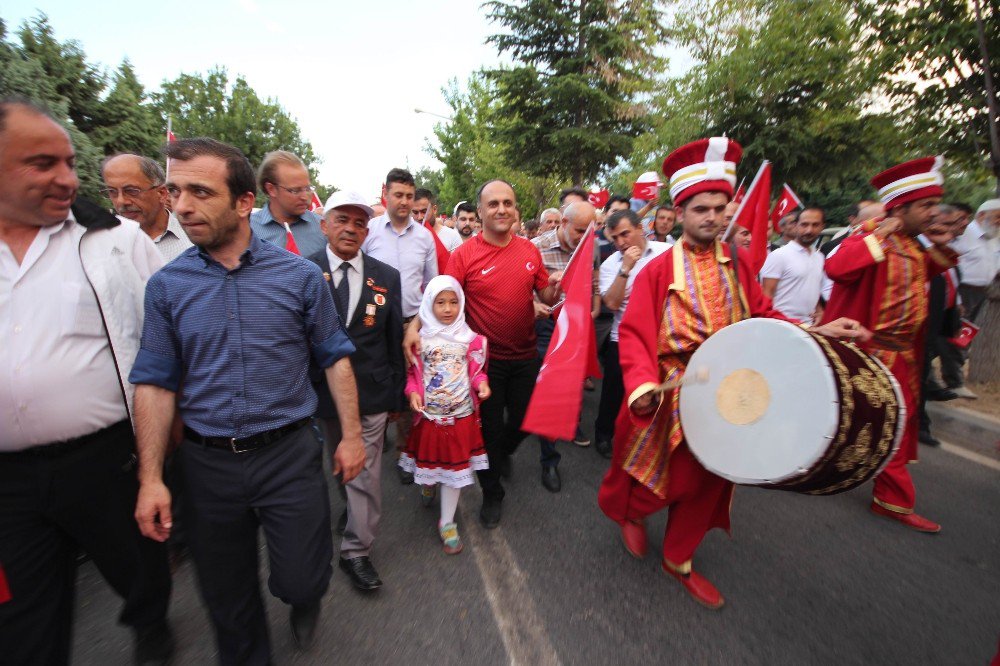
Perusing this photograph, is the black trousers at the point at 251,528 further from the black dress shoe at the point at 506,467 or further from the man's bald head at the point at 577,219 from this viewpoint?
the man's bald head at the point at 577,219

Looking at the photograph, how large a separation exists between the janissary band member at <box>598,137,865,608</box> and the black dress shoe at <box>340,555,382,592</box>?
1.44m

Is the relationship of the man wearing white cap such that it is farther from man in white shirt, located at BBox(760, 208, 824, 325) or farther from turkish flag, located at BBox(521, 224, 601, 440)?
man in white shirt, located at BBox(760, 208, 824, 325)

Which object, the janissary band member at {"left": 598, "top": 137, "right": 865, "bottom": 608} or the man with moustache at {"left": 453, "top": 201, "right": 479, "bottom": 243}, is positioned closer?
the janissary band member at {"left": 598, "top": 137, "right": 865, "bottom": 608}

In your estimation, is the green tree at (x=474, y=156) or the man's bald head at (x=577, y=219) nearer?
the man's bald head at (x=577, y=219)

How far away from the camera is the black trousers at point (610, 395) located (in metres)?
4.28

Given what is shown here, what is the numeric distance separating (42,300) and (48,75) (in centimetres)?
1416

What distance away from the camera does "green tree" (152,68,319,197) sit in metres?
29.4

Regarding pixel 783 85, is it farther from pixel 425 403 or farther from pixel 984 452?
pixel 425 403

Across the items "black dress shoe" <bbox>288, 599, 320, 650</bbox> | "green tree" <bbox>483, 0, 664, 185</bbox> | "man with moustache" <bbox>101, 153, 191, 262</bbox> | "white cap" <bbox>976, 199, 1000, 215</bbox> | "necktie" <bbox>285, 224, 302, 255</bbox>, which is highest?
"green tree" <bbox>483, 0, 664, 185</bbox>

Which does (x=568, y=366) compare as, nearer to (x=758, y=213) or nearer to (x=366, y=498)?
(x=366, y=498)

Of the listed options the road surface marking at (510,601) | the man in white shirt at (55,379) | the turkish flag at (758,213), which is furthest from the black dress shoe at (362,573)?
the turkish flag at (758,213)

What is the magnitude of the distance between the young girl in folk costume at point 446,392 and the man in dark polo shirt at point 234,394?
99 centimetres

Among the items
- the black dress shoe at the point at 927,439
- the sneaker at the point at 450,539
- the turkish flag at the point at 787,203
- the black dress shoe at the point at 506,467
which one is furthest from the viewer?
the turkish flag at the point at 787,203

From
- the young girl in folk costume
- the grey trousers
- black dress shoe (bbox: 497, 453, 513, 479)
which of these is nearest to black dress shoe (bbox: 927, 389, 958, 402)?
black dress shoe (bbox: 497, 453, 513, 479)
